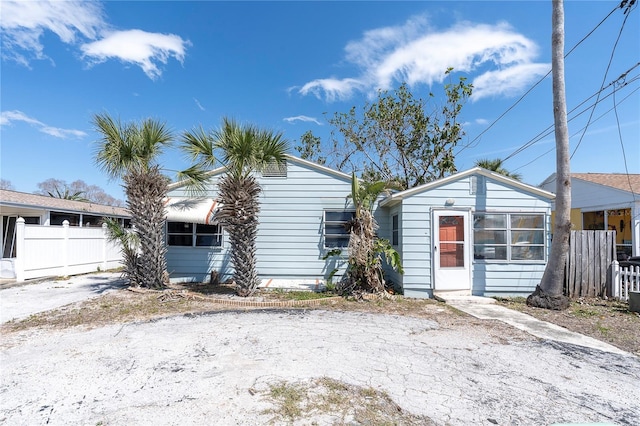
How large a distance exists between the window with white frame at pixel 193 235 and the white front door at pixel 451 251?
20.8 ft

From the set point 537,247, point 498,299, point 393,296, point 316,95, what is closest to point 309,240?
point 393,296

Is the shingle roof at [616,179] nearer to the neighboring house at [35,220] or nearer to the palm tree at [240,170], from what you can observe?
the palm tree at [240,170]

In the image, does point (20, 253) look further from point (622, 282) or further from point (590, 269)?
point (622, 282)

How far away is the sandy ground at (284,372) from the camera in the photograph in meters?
2.90

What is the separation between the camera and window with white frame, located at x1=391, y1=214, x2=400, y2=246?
30.1 ft

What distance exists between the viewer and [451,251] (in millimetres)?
8578

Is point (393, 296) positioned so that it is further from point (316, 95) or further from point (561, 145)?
point (316, 95)

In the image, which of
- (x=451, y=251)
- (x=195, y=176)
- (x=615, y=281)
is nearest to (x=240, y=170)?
(x=195, y=176)

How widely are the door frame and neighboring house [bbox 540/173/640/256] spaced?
24.5 ft

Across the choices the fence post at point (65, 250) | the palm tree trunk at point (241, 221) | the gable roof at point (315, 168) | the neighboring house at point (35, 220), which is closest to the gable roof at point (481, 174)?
the gable roof at point (315, 168)

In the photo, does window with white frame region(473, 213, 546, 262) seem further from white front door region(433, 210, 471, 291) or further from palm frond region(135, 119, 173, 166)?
palm frond region(135, 119, 173, 166)

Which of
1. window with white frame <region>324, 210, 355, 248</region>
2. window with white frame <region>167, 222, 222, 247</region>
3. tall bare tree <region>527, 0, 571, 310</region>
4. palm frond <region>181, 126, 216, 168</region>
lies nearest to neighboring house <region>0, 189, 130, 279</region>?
window with white frame <region>167, 222, 222, 247</region>

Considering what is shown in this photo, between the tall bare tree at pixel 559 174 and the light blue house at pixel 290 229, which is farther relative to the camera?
the light blue house at pixel 290 229

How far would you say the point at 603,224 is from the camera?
44.9ft
